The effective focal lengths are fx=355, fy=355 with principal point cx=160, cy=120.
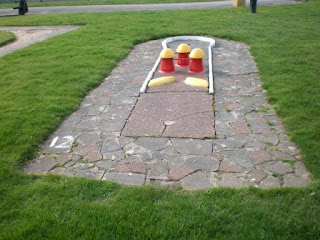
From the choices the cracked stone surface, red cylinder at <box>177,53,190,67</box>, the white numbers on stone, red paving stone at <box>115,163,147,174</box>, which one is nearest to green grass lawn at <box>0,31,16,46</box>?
the cracked stone surface

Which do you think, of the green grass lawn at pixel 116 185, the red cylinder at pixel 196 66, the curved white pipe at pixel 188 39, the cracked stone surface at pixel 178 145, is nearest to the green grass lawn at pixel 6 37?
the green grass lawn at pixel 116 185

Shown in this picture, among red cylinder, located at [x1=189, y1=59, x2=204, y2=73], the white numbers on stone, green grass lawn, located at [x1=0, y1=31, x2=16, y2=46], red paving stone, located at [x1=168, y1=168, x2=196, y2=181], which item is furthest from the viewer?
green grass lawn, located at [x1=0, y1=31, x2=16, y2=46]

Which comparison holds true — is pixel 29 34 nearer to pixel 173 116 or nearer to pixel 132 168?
pixel 173 116

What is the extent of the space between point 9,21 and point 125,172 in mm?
14485

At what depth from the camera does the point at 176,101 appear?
615 centimetres

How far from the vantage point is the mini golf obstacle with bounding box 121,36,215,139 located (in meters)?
5.13

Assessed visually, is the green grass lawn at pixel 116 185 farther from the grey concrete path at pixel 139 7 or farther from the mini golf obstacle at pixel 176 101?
the grey concrete path at pixel 139 7

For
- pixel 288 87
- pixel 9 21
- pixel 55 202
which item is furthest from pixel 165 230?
pixel 9 21

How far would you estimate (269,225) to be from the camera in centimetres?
318

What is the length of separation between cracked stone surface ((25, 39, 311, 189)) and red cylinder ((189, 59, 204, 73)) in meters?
0.90

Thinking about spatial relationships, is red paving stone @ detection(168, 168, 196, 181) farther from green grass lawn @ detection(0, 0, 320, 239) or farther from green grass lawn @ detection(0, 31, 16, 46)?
green grass lawn @ detection(0, 31, 16, 46)

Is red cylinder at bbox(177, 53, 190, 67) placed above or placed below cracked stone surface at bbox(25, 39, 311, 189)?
above

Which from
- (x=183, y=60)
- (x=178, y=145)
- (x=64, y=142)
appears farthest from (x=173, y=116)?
(x=183, y=60)

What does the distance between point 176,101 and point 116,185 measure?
103 inches
